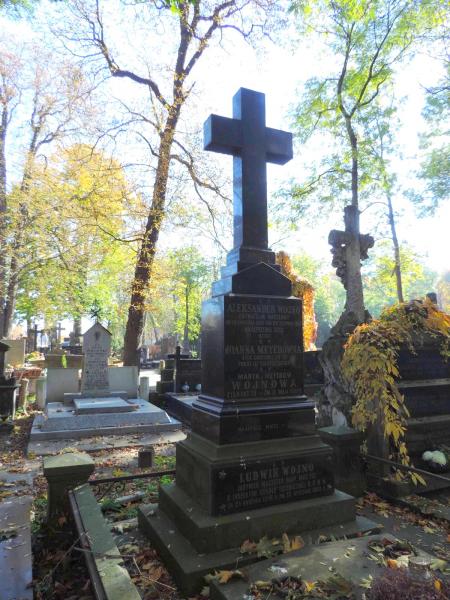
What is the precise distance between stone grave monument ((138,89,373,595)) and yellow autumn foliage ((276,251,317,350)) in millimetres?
13689

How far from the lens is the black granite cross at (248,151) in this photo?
4.71 m

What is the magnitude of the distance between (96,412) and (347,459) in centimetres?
708

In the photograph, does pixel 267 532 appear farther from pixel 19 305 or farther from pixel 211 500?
pixel 19 305

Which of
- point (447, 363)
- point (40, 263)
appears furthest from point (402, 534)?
point (40, 263)

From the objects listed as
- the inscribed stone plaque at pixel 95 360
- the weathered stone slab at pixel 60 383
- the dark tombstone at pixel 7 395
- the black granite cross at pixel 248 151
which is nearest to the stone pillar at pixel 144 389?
the inscribed stone plaque at pixel 95 360

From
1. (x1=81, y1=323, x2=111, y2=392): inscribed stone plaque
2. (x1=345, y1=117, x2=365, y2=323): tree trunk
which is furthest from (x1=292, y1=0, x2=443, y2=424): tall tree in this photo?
(x1=81, y1=323, x2=111, y2=392): inscribed stone plaque

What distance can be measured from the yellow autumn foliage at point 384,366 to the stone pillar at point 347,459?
489 mm

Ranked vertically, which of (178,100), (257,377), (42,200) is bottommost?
(257,377)

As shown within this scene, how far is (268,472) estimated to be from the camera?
3820 millimetres

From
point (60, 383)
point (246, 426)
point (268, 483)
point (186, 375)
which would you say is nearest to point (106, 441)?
point (60, 383)

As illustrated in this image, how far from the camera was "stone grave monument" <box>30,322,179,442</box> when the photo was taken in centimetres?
966

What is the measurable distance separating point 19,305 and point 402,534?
28.9m

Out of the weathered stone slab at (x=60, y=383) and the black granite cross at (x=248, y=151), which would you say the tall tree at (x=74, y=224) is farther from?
the black granite cross at (x=248, y=151)

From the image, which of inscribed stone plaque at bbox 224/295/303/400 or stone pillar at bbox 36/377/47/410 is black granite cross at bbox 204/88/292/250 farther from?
stone pillar at bbox 36/377/47/410
